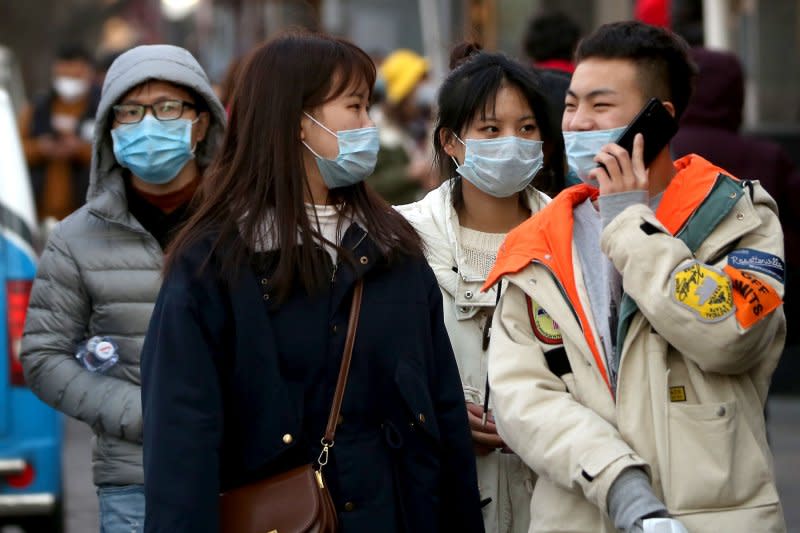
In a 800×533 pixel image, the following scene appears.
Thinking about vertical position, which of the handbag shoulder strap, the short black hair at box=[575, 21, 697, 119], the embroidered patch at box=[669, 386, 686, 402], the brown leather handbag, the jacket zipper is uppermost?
the short black hair at box=[575, 21, 697, 119]

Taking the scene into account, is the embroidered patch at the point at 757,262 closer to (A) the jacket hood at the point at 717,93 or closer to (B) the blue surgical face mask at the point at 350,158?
(B) the blue surgical face mask at the point at 350,158

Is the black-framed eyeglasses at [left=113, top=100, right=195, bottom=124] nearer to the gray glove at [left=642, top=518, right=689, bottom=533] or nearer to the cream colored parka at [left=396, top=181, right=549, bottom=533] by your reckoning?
the cream colored parka at [left=396, top=181, right=549, bottom=533]

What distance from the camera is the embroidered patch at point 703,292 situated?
3.70 meters

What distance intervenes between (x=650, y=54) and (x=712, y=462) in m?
1.07

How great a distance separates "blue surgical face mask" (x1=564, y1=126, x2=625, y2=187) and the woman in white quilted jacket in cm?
55

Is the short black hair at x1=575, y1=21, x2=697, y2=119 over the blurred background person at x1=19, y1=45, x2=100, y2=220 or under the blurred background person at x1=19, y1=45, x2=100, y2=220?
over

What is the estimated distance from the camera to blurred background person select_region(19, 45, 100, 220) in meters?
13.4

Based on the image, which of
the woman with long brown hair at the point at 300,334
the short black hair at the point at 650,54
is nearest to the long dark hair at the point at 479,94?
the short black hair at the point at 650,54

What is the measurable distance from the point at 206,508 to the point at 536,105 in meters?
1.74

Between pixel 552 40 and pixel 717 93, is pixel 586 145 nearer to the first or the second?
pixel 717 93

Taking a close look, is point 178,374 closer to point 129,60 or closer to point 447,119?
point 447,119

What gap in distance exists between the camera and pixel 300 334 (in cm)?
381

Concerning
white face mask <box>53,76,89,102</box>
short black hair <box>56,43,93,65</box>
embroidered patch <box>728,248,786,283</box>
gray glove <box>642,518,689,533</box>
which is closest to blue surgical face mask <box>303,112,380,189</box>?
embroidered patch <box>728,248,786,283</box>

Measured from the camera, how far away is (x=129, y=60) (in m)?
5.32
